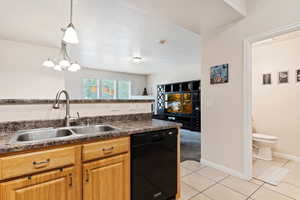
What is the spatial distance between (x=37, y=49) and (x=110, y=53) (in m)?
1.72

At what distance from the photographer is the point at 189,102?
5492mm

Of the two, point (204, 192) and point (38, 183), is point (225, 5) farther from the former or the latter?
point (38, 183)

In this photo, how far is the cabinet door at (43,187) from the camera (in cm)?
92

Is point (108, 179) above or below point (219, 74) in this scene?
below

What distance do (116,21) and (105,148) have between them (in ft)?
6.96

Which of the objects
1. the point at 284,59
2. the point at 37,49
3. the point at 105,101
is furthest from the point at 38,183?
the point at 284,59

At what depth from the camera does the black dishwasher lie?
1398 millimetres

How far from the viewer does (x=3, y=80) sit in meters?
3.28

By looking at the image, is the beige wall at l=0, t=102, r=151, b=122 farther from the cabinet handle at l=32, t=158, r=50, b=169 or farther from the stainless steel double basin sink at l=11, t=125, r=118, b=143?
the cabinet handle at l=32, t=158, r=50, b=169

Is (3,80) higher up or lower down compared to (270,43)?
lower down

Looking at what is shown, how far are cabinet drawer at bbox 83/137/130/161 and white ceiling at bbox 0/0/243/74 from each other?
→ 1669 millimetres

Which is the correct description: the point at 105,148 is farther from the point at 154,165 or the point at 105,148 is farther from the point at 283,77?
the point at 283,77

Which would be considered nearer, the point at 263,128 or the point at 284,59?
the point at 284,59

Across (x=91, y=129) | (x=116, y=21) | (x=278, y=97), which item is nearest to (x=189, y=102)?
(x=278, y=97)
